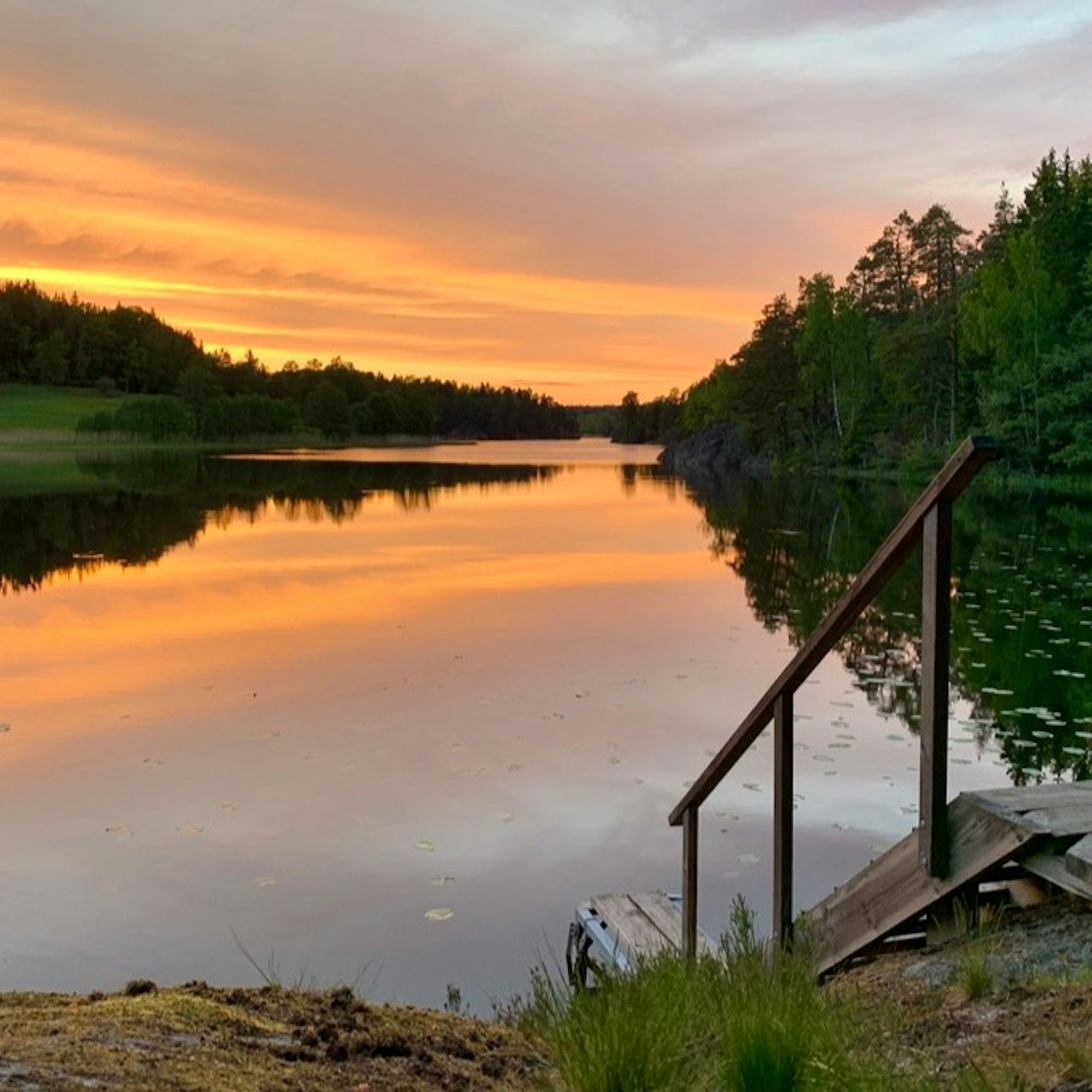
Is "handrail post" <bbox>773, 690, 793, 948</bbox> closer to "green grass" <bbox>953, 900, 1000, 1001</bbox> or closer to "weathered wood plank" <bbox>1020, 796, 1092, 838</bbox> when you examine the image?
"green grass" <bbox>953, 900, 1000, 1001</bbox>

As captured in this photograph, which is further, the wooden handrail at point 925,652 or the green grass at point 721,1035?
the wooden handrail at point 925,652

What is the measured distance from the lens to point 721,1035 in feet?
11.0

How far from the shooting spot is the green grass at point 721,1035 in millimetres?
3055

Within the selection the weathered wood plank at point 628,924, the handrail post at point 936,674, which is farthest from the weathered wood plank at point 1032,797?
the weathered wood plank at point 628,924

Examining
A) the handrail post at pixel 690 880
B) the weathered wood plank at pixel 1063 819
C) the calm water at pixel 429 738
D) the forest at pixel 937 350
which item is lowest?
the calm water at pixel 429 738

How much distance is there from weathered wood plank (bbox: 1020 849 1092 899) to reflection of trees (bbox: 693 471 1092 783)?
6395 mm

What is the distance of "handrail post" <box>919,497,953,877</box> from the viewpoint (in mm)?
3742

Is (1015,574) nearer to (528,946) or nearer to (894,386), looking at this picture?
(528,946)

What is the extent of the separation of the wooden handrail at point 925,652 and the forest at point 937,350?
39096 millimetres

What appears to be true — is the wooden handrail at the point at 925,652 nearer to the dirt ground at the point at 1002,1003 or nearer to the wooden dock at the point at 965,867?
the wooden dock at the point at 965,867

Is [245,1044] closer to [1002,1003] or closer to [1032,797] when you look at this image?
[1002,1003]

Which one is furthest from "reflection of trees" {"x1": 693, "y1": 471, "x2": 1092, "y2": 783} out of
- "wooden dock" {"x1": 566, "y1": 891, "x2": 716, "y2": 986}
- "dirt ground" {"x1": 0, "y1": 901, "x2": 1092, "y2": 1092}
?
"dirt ground" {"x1": 0, "y1": 901, "x2": 1092, "y2": 1092}

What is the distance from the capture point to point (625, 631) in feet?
58.9

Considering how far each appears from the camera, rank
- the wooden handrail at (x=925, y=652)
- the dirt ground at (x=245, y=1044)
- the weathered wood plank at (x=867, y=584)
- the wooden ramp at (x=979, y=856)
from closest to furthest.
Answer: the dirt ground at (x=245, y=1044) → the weathered wood plank at (x=867, y=584) → the wooden handrail at (x=925, y=652) → the wooden ramp at (x=979, y=856)
